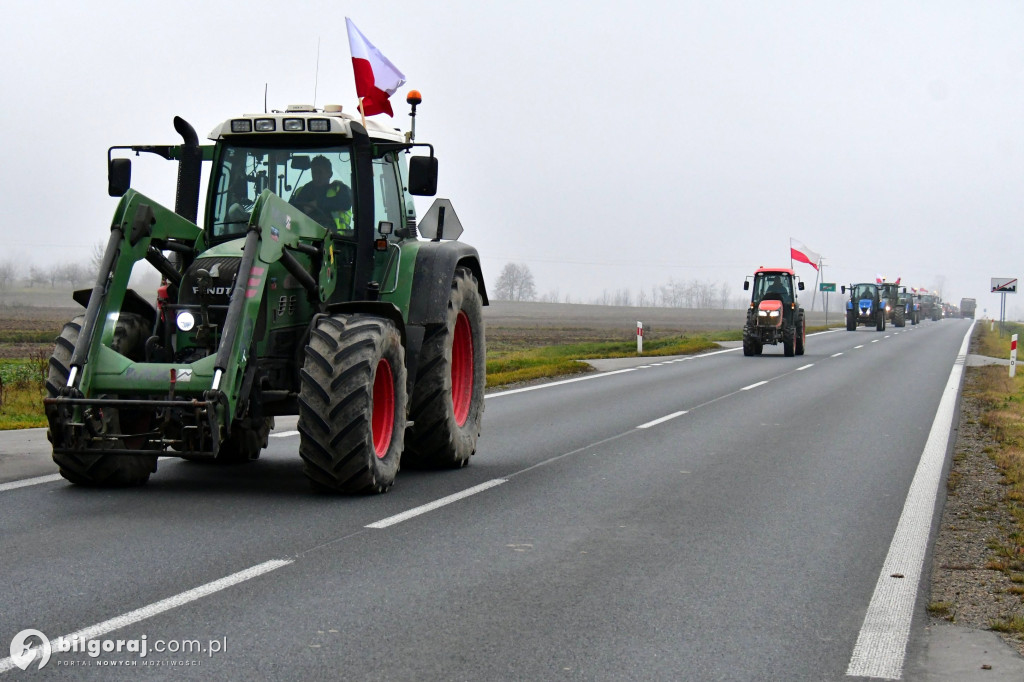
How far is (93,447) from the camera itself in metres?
7.82

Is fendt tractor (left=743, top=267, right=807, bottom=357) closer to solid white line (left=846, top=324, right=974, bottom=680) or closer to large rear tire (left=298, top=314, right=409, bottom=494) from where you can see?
solid white line (left=846, top=324, right=974, bottom=680)

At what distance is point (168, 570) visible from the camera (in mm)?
6184

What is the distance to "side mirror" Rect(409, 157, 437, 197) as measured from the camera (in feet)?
30.0

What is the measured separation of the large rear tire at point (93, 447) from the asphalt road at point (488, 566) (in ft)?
0.49

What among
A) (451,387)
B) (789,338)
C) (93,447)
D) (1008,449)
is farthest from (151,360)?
(789,338)

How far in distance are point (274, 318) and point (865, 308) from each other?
→ 6332cm

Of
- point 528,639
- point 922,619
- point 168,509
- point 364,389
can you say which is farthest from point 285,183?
point 922,619

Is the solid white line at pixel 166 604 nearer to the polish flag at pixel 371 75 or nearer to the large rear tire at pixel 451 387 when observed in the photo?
the large rear tire at pixel 451 387

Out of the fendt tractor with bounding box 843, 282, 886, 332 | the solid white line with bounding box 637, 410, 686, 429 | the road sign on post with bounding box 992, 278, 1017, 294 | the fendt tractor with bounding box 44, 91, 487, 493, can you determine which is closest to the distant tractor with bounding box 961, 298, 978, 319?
the fendt tractor with bounding box 843, 282, 886, 332

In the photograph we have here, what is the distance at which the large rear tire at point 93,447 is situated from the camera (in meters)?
7.79

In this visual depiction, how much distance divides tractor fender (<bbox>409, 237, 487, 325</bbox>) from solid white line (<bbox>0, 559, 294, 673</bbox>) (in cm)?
375

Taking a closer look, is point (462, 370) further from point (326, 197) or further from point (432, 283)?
point (326, 197)

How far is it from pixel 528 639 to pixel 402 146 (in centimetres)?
561

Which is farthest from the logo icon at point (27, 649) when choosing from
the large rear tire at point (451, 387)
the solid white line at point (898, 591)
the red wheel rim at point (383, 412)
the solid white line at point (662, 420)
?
the solid white line at point (662, 420)
